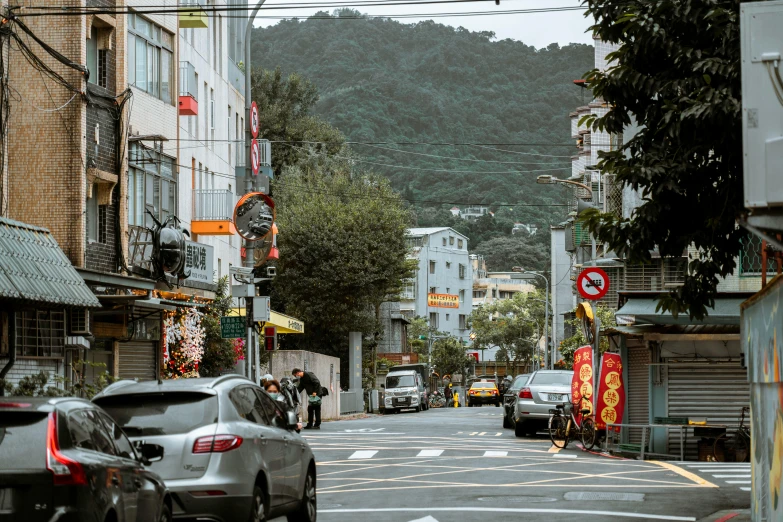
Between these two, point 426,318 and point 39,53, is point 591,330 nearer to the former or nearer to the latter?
point 39,53

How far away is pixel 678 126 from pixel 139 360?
1993 cm

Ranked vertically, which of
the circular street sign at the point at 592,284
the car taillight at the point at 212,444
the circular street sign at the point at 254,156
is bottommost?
the car taillight at the point at 212,444

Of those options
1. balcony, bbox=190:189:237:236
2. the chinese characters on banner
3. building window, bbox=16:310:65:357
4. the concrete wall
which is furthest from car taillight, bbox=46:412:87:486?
the concrete wall

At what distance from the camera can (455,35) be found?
174 m

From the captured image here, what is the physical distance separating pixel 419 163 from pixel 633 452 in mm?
100616

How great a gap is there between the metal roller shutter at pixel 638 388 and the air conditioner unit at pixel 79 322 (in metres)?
11.7

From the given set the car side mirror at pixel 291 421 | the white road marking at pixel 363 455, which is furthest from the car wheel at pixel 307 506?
the white road marking at pixel 363 455

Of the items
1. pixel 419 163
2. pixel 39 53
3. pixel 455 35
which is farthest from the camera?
pixel 455 35

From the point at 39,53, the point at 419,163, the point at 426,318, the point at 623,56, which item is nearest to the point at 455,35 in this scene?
the point at 419,163

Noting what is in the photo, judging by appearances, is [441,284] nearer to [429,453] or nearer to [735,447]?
[735,447]

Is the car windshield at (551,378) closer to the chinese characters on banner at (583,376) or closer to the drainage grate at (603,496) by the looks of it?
the chinese characters on banner at (583,376)

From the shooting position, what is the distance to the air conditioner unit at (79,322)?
24391 mm

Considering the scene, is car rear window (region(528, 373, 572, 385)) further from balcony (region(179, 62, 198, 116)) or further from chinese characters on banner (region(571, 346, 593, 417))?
balcony (region(179, 62, 198, 116))

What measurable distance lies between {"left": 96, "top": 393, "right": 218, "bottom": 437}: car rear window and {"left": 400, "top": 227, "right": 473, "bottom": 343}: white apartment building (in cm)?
10006
